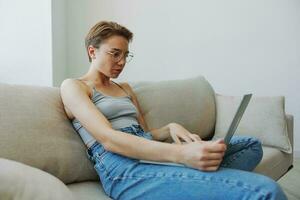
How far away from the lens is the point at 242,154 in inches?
50.7

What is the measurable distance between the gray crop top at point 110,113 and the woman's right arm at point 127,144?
0.24 feet

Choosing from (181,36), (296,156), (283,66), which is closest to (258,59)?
(283,66)

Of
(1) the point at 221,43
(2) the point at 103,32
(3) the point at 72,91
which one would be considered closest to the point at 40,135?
(3) the point at 72,91

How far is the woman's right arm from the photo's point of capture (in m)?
0.96

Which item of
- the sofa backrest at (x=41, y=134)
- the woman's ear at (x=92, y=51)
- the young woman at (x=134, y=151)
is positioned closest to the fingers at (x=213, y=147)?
the young woman at (x=134, y=151)

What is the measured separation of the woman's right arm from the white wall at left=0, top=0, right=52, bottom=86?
124 cm

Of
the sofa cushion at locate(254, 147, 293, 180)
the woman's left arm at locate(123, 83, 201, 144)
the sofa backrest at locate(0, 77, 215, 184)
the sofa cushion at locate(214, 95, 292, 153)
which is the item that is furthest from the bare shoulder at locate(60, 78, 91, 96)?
the sofa cushion at locate(214, 95, 292, 153)

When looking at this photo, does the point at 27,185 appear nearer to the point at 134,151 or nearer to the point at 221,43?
the point at 134,151

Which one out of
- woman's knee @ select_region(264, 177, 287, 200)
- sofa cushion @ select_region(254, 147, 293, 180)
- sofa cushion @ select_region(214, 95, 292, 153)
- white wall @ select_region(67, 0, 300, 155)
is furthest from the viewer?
white wall @ select_region(67, 0, 300, 155)

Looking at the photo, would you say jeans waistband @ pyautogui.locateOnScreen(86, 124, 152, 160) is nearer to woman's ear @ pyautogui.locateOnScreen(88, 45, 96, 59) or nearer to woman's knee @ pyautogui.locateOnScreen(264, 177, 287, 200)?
woman's ear @ pyautogui.locateOnScreen(88, 45, 96, 59)

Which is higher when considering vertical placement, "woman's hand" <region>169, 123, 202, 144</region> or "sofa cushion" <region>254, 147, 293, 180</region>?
"woman's hand" <region>169, 123, 202, 144</region>

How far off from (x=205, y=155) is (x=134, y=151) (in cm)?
23

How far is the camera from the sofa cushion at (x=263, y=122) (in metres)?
1.99

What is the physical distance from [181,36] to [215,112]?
951mm
